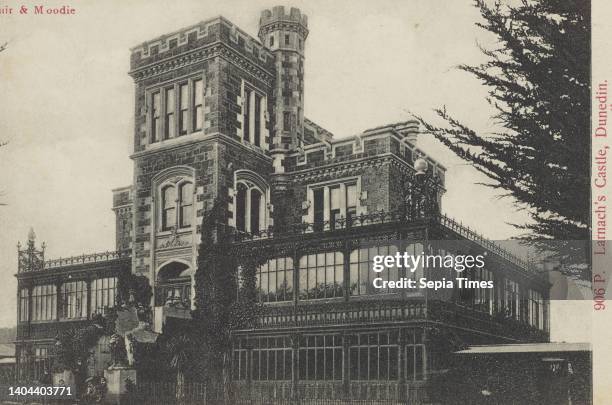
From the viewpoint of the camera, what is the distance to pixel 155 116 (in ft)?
81.8

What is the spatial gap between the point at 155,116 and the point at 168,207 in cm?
293

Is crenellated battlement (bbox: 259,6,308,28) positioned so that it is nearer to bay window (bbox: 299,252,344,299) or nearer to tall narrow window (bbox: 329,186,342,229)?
tall narrow window (bbox: 329,186,342,229)

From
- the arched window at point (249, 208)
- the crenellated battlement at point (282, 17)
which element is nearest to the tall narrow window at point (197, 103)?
the arched window at point (249, 208)

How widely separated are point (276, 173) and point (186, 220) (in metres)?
3.38

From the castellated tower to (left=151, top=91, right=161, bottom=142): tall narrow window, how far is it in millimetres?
3733

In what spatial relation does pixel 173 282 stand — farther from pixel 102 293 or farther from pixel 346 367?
pixel 346 367

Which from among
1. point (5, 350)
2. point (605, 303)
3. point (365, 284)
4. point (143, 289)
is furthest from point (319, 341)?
point (5, 350)

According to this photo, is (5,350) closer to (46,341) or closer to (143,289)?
(46,341)

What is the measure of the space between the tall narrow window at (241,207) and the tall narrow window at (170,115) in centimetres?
273

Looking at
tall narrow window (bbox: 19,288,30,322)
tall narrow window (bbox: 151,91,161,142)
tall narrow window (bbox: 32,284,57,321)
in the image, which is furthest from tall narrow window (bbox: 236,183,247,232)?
tall narrow window (bbox: 19,288,30,322)

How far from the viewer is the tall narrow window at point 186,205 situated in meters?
24.2

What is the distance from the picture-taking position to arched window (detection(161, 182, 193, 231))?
79.4ft

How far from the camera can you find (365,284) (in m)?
20.9

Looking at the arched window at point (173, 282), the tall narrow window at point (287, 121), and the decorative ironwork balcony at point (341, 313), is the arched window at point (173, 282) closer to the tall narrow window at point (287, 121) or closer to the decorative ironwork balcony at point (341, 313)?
the decorative ironwork balcony at point (341, 313)
